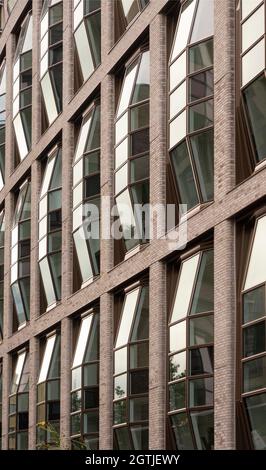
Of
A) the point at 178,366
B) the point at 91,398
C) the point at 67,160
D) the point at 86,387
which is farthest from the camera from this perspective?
the point at 67,160

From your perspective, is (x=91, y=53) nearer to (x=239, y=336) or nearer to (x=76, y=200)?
(x=76, y=200)

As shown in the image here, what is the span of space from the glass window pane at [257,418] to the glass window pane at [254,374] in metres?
0.22

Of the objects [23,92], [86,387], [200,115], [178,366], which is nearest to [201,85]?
[200,115]

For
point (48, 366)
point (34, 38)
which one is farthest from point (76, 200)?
point (34, 38)

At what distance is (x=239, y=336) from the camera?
27.0 m

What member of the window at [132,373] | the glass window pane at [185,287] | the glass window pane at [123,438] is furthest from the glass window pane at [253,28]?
the glass window pane at [123,438]

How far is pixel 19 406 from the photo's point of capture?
147 feet

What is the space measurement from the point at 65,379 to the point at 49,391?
214 cm

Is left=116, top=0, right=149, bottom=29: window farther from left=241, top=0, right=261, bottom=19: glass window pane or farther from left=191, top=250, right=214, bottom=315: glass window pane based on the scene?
left=191, top=250, right=214, bottom=315: glass window pane

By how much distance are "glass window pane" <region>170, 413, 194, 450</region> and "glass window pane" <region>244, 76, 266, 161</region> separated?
253 inches

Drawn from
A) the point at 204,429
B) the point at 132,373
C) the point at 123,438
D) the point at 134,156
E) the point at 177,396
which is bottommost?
the point at 204,429

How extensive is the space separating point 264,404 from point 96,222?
12405mm

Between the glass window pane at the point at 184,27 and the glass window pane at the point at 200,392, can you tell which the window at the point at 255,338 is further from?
the glass window pane at the point at 184,27

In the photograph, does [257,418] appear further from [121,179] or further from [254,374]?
[121,179]
